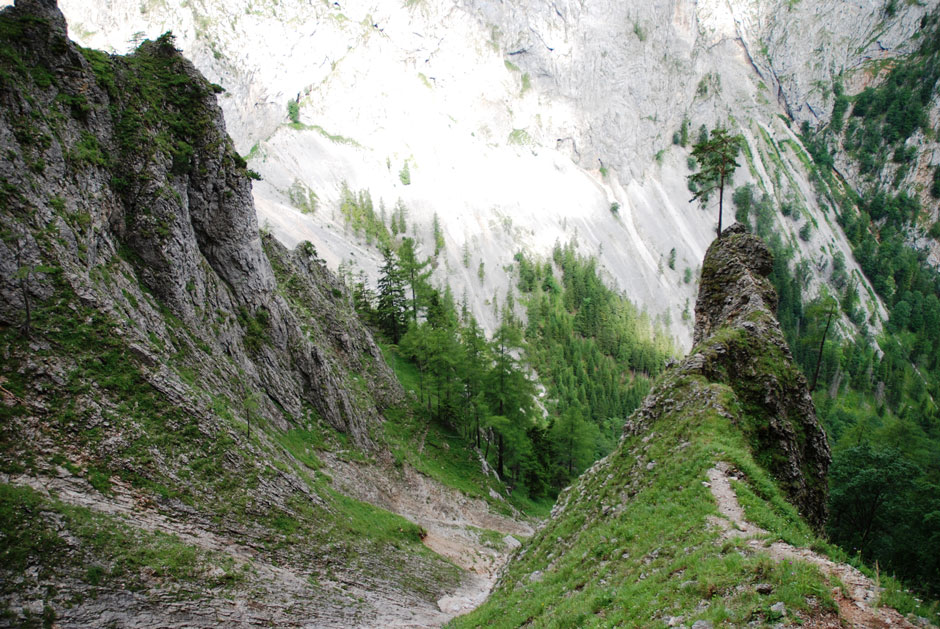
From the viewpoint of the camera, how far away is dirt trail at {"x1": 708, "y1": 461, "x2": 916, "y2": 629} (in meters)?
6.64

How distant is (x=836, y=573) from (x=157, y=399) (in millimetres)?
19799

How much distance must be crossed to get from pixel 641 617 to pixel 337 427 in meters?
26.3

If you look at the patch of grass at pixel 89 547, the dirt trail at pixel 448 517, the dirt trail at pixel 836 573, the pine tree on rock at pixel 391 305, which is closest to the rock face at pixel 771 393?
the dirt trail at pixel 836 573

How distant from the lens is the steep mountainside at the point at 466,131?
123m

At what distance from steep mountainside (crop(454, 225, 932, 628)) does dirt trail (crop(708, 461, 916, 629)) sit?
26 millimetres

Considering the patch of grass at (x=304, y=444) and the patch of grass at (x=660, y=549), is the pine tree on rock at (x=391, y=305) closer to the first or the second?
the patch of grass at (x=304, y=444)

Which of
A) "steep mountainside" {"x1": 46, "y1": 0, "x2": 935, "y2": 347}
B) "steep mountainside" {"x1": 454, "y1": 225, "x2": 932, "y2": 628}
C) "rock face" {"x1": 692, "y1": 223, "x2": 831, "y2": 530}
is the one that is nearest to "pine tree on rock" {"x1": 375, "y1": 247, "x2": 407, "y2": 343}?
"steep mountainside" {"x1": 454, "y1": 225, "x2": 932, "y2": 628}

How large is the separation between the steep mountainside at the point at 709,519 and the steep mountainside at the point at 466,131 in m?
86.5

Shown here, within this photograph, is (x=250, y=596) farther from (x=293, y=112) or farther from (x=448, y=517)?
(x=293, y=112)

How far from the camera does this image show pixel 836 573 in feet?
25.2

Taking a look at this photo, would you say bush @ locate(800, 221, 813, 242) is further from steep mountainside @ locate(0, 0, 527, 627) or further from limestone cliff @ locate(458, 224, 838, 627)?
steep mountainside @ locate(0, 0, 527, 627)

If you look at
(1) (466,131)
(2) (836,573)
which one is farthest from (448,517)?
(1) (466,131)

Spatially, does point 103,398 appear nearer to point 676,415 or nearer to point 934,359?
point 676,415

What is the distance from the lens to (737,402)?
57.2 feet
